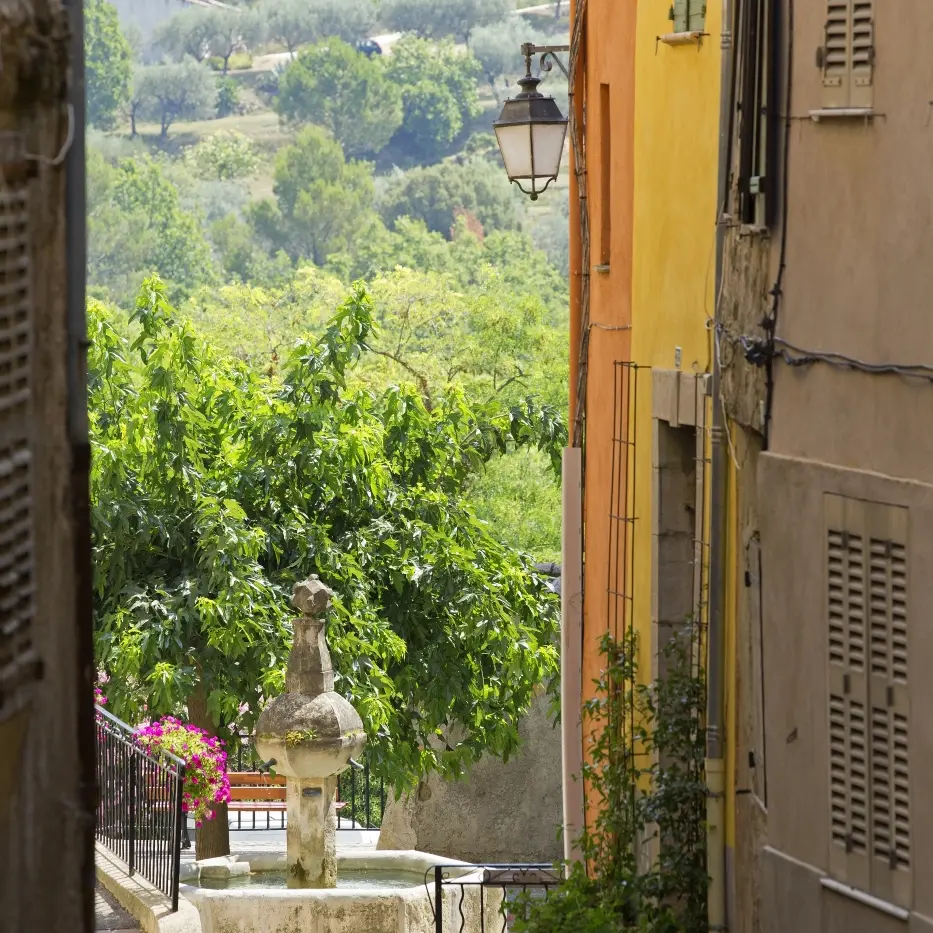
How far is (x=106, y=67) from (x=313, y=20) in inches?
1103

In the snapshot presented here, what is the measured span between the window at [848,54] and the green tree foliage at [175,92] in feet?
494

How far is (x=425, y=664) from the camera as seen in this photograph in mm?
17531

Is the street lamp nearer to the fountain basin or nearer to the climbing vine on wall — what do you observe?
the climbing vine on wall

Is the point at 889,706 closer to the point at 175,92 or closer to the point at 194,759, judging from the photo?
the point at 194,759

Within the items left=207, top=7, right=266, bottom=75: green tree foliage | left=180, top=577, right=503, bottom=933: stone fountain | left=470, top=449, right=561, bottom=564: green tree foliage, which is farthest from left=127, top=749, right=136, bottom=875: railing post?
left=207, top=7, right=266, bottom=75: green tree foliage

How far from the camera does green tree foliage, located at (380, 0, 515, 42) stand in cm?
17375

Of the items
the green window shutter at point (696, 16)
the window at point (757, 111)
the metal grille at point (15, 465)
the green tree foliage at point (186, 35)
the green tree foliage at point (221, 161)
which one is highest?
the green tree foliage at point (186, 35)

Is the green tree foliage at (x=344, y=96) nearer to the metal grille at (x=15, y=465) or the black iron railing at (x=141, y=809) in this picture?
the black iron railing at (x=141, y=809)

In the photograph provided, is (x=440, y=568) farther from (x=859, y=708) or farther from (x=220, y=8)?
(x=220, y=8)

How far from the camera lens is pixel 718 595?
8555 mm

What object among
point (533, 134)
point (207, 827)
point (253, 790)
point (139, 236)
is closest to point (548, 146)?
point (533, 134)

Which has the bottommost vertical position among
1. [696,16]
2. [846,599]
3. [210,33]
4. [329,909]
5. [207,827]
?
[207,827]

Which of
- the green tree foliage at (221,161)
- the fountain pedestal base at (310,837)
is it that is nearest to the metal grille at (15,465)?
the fountain pedestal base at (310,837)

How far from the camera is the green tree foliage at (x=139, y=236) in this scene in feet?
375
